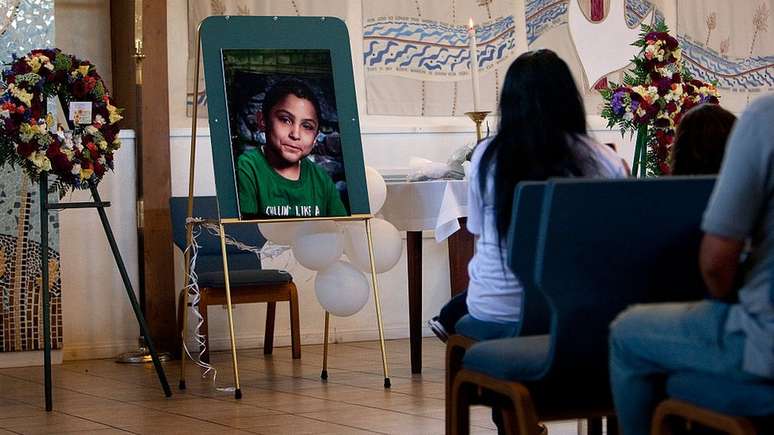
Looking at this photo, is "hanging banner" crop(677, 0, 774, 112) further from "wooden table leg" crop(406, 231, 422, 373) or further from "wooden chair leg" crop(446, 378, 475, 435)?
"wooden chair leg" crop(446, 378, 475, 435)

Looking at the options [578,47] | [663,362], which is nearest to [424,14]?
[578,47]

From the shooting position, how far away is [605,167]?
2846 mm

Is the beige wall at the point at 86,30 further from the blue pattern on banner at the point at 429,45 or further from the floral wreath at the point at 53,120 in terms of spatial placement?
the floral wreath at the point at 53,120

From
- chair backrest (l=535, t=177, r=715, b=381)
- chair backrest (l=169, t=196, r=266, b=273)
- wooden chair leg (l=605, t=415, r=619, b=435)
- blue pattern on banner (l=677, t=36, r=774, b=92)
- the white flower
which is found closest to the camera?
chair backrest (l=535, t=177, r=715, b=381)

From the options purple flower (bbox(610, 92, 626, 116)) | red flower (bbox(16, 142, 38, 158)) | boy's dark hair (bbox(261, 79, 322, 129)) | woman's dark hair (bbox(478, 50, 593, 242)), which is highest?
boy's dark hair (bbox(261, 79, 322, 129))

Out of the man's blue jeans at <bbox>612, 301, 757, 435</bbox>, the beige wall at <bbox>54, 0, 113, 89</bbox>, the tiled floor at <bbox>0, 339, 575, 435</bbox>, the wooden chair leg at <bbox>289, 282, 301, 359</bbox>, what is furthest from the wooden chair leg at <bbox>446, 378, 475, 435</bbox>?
the beige wall at <bbox>54, 0, 113, 89</bbox>

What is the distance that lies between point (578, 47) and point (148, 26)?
264cm

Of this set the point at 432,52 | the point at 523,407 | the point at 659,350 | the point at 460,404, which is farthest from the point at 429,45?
the point at 659,350

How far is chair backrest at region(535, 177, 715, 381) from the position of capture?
2205mm

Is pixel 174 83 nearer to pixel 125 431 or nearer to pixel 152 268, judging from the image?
pixel 152 268

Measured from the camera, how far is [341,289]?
15.8 ft

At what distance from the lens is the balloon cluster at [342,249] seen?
480 centimetres

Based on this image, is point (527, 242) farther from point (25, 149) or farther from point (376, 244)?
point (25, 149)

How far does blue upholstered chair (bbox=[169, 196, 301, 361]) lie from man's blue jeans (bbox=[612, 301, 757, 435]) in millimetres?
3562
